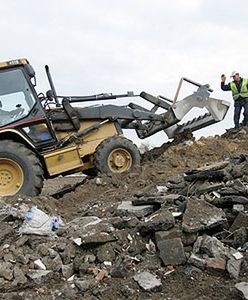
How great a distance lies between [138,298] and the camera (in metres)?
4.82

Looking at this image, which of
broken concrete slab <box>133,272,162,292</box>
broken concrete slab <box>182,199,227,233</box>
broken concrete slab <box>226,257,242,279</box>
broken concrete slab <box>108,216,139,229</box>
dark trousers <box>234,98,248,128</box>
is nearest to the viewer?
broken concrete slab <box>133,272,162,292</box>

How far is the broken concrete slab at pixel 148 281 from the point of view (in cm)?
493

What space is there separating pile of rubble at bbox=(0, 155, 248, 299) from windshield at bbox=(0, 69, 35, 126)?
2.63 m

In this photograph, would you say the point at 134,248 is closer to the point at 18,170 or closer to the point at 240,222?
the point at 240,222

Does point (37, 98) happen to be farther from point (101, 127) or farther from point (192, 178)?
point (192, 178)

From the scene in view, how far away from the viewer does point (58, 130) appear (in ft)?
31.7

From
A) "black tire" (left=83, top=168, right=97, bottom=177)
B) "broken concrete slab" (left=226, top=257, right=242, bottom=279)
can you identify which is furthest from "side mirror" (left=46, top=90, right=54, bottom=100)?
"broken concrete slab" (left=226, top=257, right=242, bottom=279)

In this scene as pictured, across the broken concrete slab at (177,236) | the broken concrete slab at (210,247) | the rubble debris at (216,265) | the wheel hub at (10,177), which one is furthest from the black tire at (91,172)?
the rubble debris at (216,265)

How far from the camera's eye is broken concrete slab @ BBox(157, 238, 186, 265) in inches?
209

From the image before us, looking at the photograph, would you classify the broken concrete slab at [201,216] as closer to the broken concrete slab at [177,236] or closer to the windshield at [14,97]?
the broken concrete slab at [177,236]

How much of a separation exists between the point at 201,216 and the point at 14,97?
435cm

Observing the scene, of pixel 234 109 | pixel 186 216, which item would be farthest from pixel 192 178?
pixel 234 109

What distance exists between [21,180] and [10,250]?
2.98m

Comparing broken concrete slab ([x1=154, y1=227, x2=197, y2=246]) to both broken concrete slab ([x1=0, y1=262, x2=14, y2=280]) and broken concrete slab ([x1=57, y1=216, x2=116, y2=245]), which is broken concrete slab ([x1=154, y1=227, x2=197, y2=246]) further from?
broken concrete slab ([x1=0, y1=262, x2=14, y2=280])
